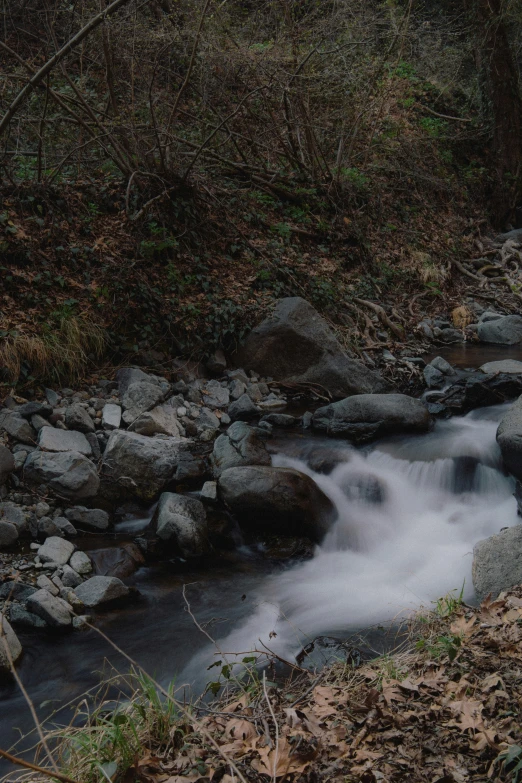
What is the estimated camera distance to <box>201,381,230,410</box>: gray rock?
24.3 ft

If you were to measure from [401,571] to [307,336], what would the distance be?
12.4ft

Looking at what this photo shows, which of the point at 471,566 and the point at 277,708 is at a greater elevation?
the point at 277,708

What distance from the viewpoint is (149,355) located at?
24.9ft

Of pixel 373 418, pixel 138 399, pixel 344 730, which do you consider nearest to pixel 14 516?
pixel 138 399

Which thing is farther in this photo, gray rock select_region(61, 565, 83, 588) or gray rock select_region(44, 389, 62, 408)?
gray rock select_region(44, 389, 62, 408)

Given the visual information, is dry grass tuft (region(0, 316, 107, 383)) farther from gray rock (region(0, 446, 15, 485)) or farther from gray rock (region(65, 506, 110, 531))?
gray rock (region(65, 506, 110, 531))

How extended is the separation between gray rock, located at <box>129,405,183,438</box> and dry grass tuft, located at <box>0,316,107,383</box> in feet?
3.32

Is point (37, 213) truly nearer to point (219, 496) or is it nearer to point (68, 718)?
point (219, 496)

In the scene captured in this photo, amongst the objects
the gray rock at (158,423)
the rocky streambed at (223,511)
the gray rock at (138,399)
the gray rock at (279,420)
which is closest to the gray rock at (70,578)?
the rocky streambed at (223,511)

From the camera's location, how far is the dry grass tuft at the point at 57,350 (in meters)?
6.27

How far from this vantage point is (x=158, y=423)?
6.43 m

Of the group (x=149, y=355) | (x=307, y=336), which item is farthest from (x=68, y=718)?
(x=307, y=336)

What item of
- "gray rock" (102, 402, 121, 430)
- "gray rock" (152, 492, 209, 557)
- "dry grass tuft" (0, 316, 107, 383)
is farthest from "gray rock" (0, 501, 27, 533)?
"dry grass tuft" (0, 316, 107, 383)

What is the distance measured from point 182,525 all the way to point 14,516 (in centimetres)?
137
